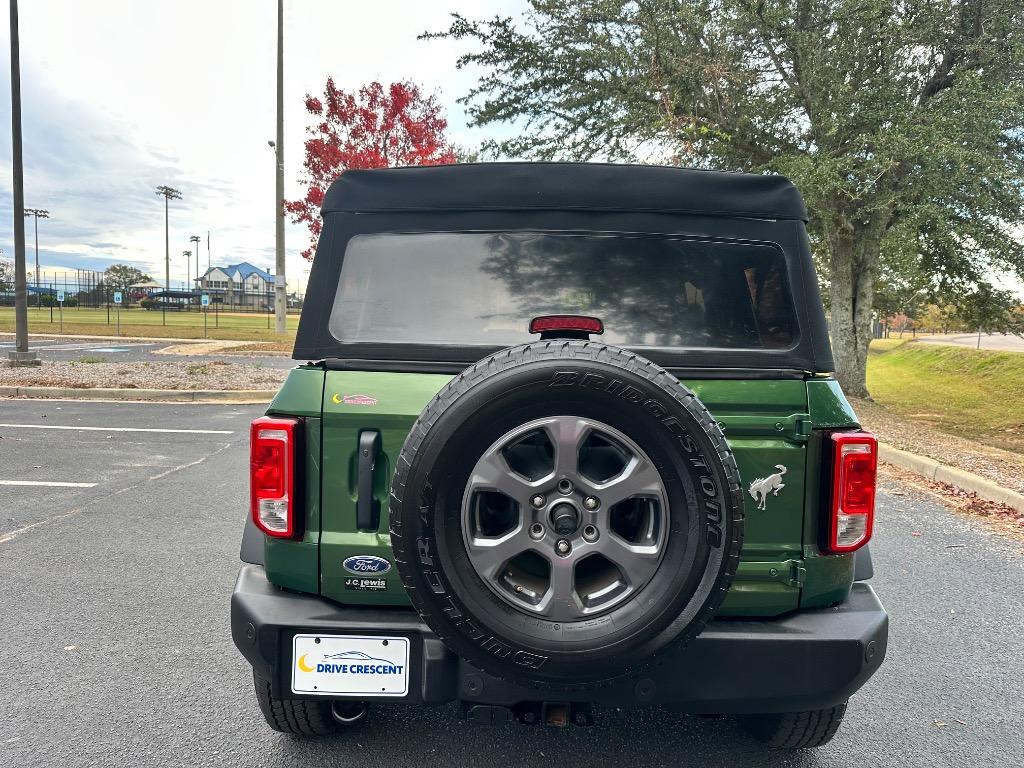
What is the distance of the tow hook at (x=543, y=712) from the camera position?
2.07 meters

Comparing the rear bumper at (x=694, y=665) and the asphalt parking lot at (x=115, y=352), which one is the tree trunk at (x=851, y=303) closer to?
the asphalt parking lot at (x=115, y=352)

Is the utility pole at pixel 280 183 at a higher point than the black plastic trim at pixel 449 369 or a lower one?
higher

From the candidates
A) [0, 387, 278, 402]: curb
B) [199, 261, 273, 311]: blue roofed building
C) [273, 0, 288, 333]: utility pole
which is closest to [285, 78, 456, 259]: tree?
[273, 0, 288, 333]: utility pole

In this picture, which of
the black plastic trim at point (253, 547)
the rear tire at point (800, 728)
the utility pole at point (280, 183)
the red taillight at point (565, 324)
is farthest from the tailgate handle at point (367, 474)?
the utility pole at point (280, 183)

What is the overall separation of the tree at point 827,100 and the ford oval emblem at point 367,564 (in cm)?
926

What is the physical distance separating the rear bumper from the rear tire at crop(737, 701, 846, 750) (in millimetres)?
406

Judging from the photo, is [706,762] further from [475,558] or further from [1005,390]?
[1005,390]

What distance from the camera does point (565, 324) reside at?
2270mm

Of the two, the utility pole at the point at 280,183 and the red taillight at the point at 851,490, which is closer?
the red taillight at the point at 851,490

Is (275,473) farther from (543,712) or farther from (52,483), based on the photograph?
(52,483)

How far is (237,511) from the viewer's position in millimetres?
5734

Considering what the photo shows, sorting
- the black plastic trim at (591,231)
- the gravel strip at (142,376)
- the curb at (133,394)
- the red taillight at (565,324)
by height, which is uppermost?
the black plastic trim at (591,231)

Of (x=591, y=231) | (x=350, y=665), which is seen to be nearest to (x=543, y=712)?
(x=350, y=665)

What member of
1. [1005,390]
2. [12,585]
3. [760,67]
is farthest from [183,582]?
[1005,390]
